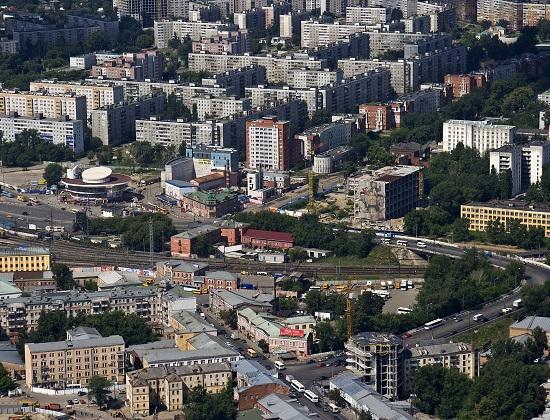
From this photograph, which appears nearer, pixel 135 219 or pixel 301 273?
pixel 301 273

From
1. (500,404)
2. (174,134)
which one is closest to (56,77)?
(174,134)

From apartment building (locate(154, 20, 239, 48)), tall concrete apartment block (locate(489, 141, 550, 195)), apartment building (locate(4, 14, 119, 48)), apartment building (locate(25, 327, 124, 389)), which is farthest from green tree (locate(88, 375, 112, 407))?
apartment building (locate(154, 20, 239, 48))

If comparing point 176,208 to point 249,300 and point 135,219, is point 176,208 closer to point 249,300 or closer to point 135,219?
point 135,219

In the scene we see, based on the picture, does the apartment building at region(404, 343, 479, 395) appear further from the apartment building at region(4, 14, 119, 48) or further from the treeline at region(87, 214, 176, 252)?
the apartment building at region(4, 14, 119, 48)

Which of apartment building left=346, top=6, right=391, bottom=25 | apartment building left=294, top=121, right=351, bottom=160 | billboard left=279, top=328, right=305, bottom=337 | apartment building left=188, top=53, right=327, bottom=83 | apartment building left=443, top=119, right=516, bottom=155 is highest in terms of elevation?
apartment building left=346, top=6, right=391, bottom=25

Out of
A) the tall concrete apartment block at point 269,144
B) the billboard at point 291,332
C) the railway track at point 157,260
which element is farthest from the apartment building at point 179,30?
the billboard at point 291,332
